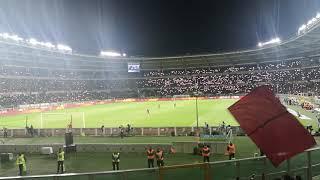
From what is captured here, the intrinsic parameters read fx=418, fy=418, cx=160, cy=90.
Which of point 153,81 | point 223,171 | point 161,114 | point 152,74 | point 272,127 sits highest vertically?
point 152,74

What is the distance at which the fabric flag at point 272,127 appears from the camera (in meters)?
8.62

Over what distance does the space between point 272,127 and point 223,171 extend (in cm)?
647

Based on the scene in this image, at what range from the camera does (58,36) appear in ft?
448

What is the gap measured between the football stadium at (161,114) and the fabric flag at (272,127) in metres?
0.02

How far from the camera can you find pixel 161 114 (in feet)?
211

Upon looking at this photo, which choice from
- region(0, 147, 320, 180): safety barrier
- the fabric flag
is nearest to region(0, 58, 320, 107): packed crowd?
region(0, 147, 320, 180): safety barrier

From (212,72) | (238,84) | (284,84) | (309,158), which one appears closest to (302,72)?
(284,84)

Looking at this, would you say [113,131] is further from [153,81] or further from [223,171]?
[153,81]

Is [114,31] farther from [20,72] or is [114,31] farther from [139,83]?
[20,72]

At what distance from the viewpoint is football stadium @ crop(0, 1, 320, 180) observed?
509 inches

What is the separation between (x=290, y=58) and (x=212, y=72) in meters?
30.8

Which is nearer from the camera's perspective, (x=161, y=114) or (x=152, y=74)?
(x=161, y=114)

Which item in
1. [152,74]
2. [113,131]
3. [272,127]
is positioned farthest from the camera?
[152,74]

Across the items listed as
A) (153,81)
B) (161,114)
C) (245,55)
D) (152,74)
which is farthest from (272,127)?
(152,74)
